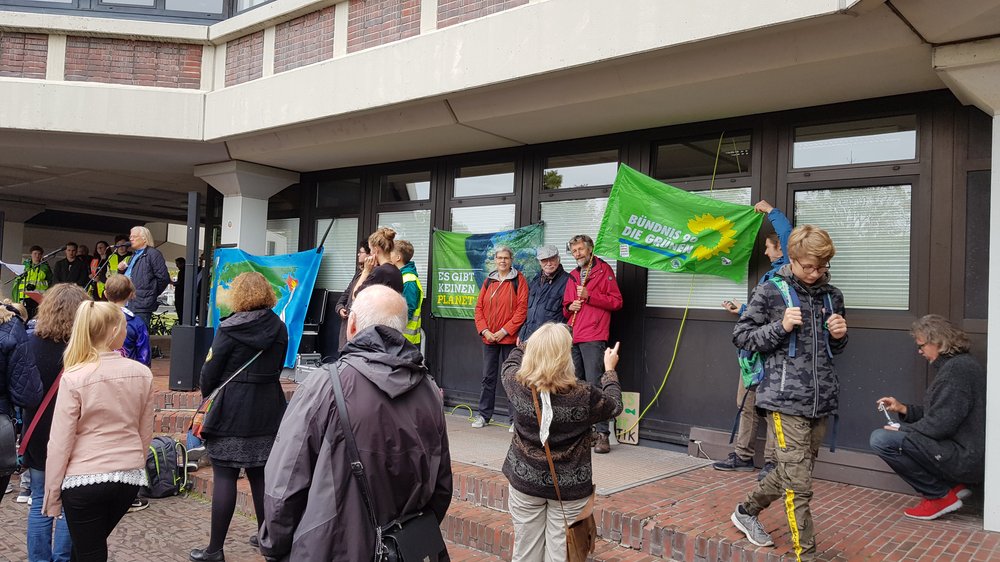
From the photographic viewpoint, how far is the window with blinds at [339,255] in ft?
33.6

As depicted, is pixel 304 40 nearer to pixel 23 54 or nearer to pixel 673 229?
pixel 23 54

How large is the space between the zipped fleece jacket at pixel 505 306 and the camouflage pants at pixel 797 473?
353 centimetres

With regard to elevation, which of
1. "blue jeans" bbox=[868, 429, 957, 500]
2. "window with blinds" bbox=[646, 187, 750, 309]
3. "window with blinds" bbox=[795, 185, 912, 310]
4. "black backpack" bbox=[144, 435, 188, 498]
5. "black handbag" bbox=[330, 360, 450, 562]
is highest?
"window with blinds" bbox=[795, 185, 912, 310]

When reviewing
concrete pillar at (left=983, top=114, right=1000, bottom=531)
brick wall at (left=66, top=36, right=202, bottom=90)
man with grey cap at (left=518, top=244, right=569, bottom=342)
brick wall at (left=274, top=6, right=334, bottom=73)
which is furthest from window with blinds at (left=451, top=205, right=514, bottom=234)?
concrete pillar at (left=983, top=114, right=1000, bottom=531)

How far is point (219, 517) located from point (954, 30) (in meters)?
5.82

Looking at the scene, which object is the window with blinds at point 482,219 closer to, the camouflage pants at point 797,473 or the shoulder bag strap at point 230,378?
the shoulder bag strap at point 230,378

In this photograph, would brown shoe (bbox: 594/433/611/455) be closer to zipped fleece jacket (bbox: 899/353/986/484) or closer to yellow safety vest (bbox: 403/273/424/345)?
yellow safety vest (bbox: 403/273/424/345)

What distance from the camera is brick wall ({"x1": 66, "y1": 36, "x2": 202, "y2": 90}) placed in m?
9.52

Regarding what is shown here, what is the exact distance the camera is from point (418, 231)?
31.0ft

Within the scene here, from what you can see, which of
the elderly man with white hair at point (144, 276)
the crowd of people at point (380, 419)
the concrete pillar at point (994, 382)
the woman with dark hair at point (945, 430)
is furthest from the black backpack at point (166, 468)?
the concrete pillar at point (994, 382)

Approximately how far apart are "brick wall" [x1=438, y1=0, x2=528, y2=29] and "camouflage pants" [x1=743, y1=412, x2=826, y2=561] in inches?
175

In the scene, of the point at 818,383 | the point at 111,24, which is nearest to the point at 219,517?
the point at 818,383

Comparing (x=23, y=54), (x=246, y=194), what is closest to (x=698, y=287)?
(x=246, y=194)

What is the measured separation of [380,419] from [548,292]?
470 centimetres
